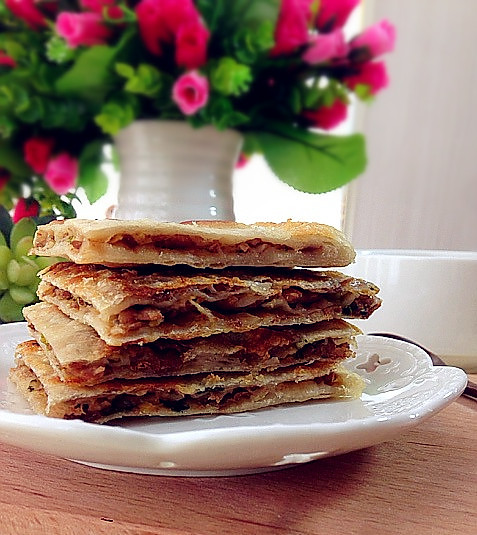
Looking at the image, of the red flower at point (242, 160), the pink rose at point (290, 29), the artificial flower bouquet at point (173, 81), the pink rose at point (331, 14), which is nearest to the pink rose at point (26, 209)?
the artificial flower bouquet at point (173, 81)

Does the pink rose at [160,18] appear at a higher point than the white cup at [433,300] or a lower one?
higher

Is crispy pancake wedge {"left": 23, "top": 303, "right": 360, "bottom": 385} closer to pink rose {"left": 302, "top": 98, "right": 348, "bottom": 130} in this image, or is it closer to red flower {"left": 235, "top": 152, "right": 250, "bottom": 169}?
red flower {"left": 235, "top": 152, "right": 250, "bottom": 169}

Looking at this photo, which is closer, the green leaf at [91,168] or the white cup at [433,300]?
the white cup at [433,300]

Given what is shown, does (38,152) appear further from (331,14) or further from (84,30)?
(331,14)

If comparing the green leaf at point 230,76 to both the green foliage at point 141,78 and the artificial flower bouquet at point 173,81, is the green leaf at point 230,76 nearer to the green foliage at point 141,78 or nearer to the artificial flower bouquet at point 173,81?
the artificial flower bouquet at point 173,81

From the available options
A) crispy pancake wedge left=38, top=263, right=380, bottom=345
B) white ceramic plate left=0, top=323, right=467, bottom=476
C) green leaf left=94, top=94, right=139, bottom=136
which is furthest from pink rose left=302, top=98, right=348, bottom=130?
white ceramic plate left=0, top=323, right=467, bottom=476

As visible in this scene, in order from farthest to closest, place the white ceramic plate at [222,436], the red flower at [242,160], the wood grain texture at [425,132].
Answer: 1. the wood grain texture at [425,132]
2. the red flower at [242,160]
3. the white ceramic plate at [222,436]
